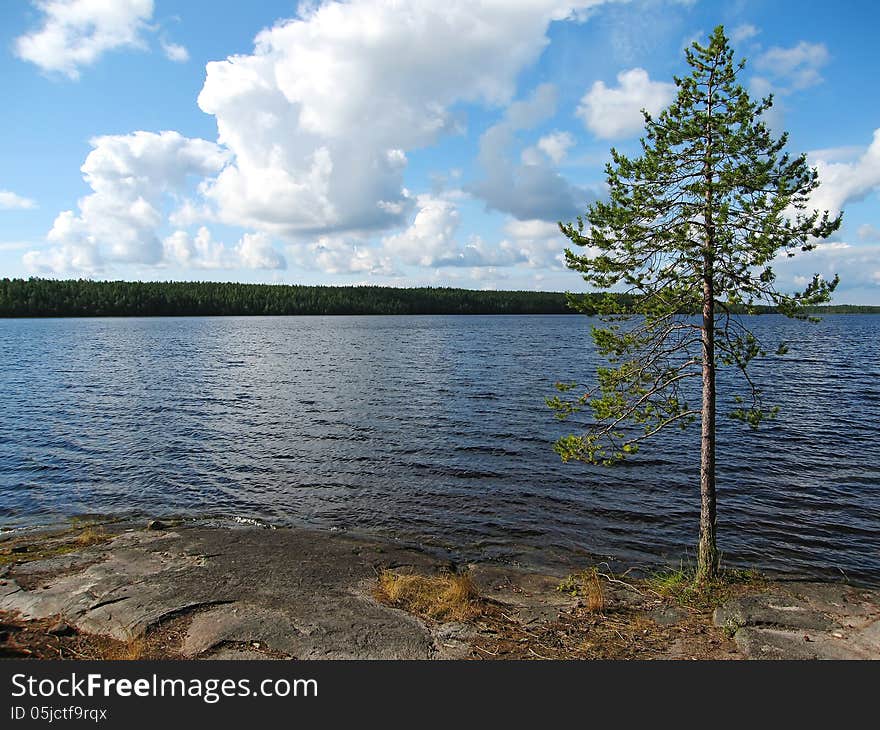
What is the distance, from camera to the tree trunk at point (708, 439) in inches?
486

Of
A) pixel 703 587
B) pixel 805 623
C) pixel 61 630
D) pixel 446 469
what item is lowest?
pixel 446 469

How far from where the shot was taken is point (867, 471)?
24.2m

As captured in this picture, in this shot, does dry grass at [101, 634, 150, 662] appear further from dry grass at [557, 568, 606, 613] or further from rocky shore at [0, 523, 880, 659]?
dry grass at [557, 568, 606, 613]

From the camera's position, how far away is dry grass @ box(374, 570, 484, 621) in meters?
11.5

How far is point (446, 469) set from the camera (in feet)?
82.5

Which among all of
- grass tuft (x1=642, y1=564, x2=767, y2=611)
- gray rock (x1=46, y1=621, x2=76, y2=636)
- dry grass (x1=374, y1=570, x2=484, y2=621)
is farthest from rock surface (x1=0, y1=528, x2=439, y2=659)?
grass tuft (x1=642, y1=564, x2=767, y2=611)

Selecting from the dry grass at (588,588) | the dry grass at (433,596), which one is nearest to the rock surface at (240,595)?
the dry grass at (433,596)

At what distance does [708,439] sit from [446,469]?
14.0 m

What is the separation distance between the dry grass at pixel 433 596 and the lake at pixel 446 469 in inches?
145

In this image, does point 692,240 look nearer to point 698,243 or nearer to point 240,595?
point 698,243

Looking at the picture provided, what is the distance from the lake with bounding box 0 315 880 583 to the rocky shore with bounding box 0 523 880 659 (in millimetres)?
3300

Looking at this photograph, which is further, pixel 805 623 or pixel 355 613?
pixel 355 613

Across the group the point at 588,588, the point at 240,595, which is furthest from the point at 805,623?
the point at 240,595

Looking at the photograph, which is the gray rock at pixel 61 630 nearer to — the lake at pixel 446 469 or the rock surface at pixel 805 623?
the lake at pixel 446 469
